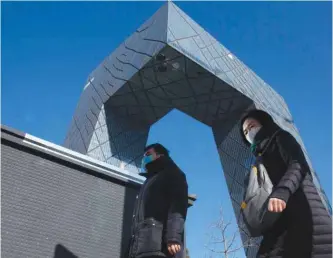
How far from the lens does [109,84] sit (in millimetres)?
21641

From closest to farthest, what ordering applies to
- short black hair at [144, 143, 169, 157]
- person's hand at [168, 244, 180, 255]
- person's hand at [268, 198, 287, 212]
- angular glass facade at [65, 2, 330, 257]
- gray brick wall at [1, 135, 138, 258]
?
person's hand at [268, 198, 287, 212], person's hand at [168, 244, 180, 255], short black hair at [144, 143, 169, 157], gray brick wall at [1, 135, 138, 258], angular glass facade at [65, 2, 330, 257]

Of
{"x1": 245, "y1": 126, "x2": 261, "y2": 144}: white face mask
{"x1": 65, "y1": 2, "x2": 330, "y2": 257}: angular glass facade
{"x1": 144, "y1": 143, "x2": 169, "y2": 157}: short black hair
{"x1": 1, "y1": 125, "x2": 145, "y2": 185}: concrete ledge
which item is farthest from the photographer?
{"x1": 65, "y1": 2, "x2": 330, "y2": 257}: angular glass facade

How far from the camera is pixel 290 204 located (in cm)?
215

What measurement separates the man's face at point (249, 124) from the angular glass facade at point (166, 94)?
→ 16.1m

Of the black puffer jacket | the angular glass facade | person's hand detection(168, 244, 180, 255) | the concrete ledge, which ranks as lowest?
person's hand detection(168, 244, 180, 255)

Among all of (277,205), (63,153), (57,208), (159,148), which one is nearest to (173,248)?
(159,148)

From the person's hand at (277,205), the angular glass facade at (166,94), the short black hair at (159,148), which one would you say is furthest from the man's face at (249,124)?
the angular glass facade at (166,94)

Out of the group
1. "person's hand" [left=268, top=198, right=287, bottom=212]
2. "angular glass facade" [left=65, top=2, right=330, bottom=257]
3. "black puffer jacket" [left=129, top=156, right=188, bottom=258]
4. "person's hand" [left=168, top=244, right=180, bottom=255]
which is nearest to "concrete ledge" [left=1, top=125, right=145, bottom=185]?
"black puffer jacket" [left=129, top=156, right=188, bottom=258]

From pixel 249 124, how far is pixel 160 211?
1.05 m

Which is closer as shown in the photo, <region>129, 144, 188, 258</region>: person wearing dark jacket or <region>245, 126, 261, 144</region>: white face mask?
<region>245, 126, 261, 144</region>: white face mask

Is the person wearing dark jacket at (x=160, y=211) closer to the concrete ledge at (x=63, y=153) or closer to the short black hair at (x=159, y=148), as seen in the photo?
the short black hair at (x=159, y=148)

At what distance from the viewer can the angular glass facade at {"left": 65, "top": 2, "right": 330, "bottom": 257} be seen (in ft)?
63.8

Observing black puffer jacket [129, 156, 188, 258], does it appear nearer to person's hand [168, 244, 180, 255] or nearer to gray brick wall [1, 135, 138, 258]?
person's hand [168, 244, 180, 255]

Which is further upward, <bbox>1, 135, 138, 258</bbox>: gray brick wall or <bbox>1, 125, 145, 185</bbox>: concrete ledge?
<bbox>1, 125, 145, 185</bbox>: concrete ledge
